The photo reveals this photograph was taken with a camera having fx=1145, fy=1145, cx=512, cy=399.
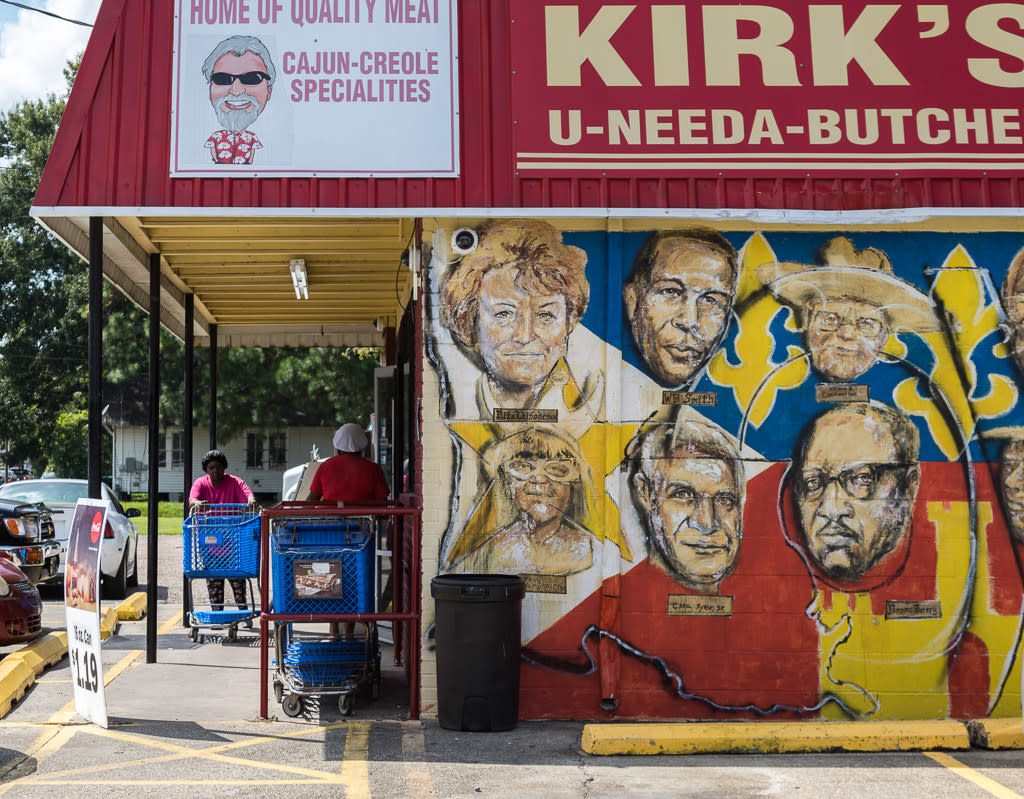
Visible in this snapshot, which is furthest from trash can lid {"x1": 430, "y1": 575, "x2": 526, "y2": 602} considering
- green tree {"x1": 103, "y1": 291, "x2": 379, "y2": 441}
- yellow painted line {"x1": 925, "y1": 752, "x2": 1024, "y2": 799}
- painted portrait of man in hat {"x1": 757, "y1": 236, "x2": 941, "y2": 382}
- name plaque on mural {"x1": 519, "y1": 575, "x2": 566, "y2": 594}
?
green tree {"x1": 103, "y1": 291, "x2": 379, "y2": 441}

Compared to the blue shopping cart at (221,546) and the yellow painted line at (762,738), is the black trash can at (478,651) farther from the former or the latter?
the blue shopping cart at (221,546)

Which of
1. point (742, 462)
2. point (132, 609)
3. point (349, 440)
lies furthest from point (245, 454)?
point (742, 462)

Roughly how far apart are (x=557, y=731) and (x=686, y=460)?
212 cm

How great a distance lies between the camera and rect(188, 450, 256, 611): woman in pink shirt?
39.7 feet

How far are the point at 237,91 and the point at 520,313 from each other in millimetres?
2605

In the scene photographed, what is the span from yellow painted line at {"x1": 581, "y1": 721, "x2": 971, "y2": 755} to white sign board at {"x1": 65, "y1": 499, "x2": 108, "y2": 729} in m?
3.31

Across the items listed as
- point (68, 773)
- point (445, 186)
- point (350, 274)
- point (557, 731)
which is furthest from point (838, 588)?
point (350, 274)

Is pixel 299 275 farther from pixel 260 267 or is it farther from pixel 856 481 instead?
pixel 856 481

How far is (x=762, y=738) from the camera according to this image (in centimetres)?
739

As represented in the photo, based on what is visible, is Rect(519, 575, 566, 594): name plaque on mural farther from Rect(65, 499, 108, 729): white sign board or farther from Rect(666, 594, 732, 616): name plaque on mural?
Rect(65, 499, 108, 729): white sign board

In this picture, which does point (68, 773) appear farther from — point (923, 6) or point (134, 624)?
point (923, 6)

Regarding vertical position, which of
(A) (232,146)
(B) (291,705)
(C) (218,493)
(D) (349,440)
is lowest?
(B) (291,705)

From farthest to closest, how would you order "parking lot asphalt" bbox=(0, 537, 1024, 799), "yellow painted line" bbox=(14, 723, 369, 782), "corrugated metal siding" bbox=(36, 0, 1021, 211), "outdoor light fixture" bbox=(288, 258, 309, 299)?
"outdoor light fixture" bbox=(288, 258, 309, 299), "corrugated metal siding" bbox=(36, 0, 1021, 211), "yellow painted line" bbox=(14, 723, 369, 782), "parking lot asphalt" bbox=(0, 537, 1024, 799)

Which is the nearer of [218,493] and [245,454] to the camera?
[218,493]
